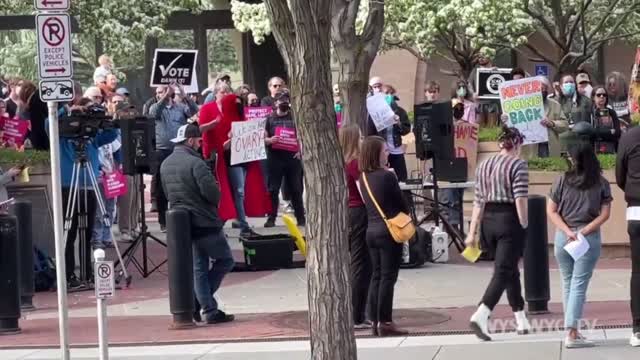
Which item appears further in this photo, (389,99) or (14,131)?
(389,99)

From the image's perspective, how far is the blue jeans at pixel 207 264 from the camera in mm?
11820

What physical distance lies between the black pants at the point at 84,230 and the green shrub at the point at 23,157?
0.91 m

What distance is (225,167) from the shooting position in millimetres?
16641

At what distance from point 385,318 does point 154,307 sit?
2.93m

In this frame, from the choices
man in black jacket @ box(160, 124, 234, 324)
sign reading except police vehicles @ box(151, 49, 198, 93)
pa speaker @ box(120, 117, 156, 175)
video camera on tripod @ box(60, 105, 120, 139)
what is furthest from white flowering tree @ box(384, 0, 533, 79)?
man in black jacket @ box(160, 124, 234, 324)

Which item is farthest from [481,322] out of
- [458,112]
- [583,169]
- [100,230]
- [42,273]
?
[458,112]

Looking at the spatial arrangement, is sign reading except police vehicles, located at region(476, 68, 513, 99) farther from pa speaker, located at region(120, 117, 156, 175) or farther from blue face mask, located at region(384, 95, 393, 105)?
pa speaker, located at region(120, 117, 156, 175)

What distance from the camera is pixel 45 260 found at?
1424cm

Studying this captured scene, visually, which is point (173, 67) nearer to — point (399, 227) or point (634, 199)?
point (399, 227)

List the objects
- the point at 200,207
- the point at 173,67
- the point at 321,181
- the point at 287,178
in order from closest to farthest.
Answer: the point at 321,181
the point at 200,207
the point at 173,67
the point at 287,178

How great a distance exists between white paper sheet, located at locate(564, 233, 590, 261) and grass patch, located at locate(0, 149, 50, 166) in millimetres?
7089

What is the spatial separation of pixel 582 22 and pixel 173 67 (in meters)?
10.8

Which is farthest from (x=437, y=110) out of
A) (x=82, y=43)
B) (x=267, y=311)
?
(x=82, y=43)

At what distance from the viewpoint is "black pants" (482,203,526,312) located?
10.4m
